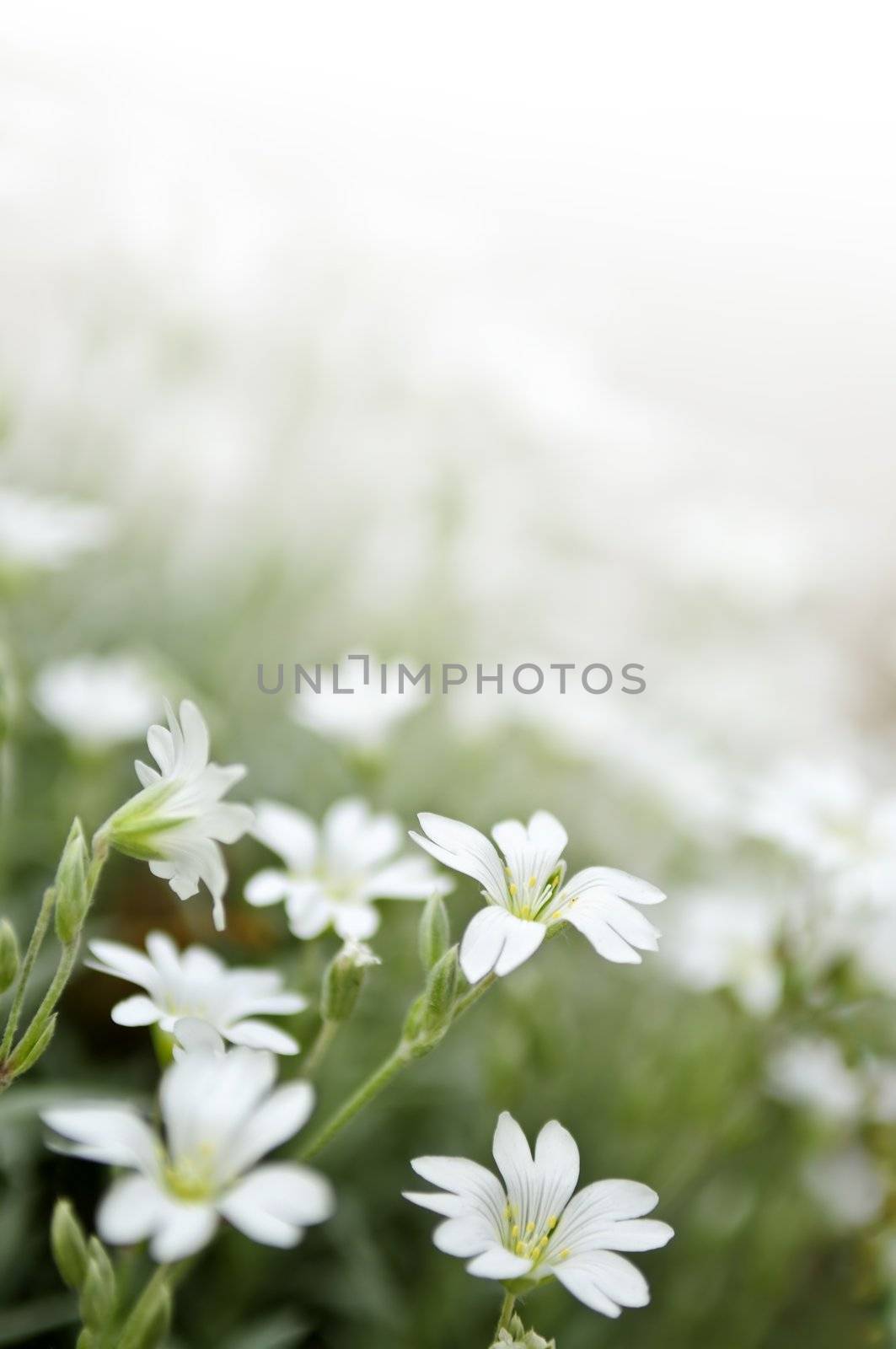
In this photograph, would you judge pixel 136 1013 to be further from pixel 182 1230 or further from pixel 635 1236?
pixel 635 1236

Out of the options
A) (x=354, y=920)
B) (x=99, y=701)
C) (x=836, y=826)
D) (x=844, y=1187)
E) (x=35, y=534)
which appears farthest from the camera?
(x=844, y=1187)

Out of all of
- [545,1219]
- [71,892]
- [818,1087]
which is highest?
[71,892]

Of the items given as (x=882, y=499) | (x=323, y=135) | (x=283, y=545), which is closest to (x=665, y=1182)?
(x=283, y=545)

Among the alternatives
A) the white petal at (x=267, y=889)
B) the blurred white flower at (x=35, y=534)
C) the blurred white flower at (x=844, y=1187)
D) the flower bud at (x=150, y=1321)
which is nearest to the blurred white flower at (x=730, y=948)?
the blurred white flower at (x=844, y=1187)

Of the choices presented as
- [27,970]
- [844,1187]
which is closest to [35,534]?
[27,970]

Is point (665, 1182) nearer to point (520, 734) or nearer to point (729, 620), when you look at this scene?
point (520, 734)

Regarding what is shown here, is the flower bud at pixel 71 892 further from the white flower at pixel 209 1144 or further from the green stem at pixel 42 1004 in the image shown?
the white flower at pixel 209 1144

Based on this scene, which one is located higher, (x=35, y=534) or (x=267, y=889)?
(x=35, y=534)

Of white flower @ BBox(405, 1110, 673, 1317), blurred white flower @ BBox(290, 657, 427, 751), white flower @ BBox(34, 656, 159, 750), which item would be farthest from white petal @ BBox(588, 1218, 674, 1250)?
white flower @ BBox(34, 656, 159, 750)
